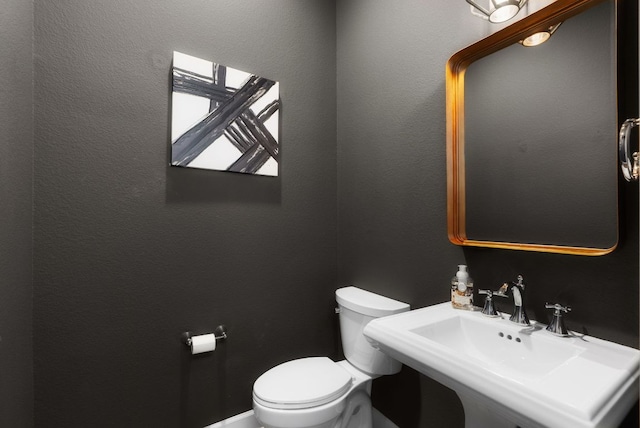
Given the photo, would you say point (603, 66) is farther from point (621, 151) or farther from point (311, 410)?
point (311, 410)

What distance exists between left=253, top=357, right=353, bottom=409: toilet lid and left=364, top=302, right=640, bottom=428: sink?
1.50 feet

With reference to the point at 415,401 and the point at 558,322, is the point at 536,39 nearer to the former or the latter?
the point at 558,322

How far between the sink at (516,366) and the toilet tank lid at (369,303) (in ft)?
0.91

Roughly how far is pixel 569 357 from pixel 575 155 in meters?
0.63

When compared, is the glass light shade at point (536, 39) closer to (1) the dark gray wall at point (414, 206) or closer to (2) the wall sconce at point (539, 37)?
(2) the wall sconce at point (539, 37)

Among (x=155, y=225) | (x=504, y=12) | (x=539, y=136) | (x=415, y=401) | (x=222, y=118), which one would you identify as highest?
(x=504, y=12)

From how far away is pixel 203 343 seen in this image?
1456mm

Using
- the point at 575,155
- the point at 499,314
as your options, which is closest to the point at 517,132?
the point at 575,155

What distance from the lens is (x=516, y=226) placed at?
116 centimetres

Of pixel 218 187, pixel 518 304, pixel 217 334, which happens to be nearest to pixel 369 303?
pixel 518 304

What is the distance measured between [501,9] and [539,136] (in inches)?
18.8

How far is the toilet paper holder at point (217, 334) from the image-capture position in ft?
4.87

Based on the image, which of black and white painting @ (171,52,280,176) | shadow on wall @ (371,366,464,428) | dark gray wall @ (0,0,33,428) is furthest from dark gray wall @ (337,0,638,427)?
dark gray wall @ (0,0,33,428)

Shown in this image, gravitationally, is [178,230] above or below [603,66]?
below
